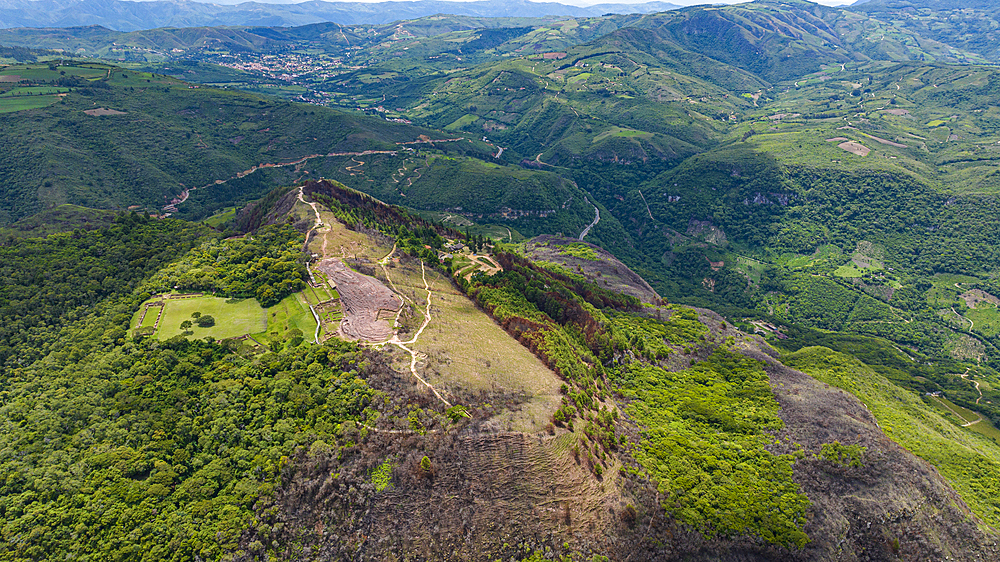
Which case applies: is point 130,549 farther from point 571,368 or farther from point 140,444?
point 571,368

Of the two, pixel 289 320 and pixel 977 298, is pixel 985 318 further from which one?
pixel 289 320

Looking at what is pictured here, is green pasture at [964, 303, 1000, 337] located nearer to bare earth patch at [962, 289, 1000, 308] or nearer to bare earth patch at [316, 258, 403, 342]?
bare earth patch at [962, 289, 1000, 308]

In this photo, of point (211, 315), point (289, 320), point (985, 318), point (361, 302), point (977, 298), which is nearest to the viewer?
point (289, 320)

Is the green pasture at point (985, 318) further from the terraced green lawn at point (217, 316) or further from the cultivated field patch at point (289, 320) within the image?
the terraced green lawn at point (217, 316)

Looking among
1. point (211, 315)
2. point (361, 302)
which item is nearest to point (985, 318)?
point (361, 302)

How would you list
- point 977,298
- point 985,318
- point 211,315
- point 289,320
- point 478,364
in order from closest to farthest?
point 478,364 → point 289,320 → point 211,315 → point 985,318 → point 977,298

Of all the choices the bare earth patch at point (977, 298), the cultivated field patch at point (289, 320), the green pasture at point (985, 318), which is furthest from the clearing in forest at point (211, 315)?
the bare earth patch at point (977, 298)

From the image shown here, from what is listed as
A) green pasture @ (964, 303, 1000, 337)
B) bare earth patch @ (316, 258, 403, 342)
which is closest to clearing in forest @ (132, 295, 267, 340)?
bare earth patch @ (316, 258, 403, 342)

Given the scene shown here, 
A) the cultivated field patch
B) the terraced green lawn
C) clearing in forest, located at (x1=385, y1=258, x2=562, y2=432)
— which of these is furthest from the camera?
the terraced green lawn

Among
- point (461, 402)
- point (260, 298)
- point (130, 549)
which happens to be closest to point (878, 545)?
point (461, 402)
